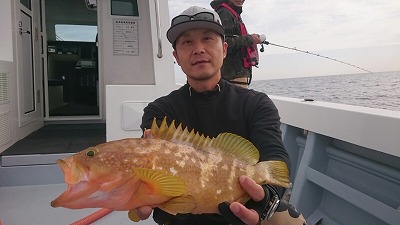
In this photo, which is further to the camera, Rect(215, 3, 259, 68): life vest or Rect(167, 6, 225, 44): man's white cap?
Rect(215, 3, 259, 68): life vest

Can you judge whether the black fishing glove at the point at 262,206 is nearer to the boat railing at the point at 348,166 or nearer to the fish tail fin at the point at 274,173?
the fish tail fin at the point at 274,173

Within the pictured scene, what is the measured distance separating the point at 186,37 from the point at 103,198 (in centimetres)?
98

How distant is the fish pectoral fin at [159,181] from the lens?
121 centimetres

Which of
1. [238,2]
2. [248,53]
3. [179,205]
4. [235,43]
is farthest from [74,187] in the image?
[238,2]

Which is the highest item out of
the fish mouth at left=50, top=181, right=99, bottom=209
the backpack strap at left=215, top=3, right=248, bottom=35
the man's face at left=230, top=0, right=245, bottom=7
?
the man's face at left=230, top=0, right=245, bottom=7

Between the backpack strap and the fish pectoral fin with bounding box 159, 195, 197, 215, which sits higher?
the backpack strap

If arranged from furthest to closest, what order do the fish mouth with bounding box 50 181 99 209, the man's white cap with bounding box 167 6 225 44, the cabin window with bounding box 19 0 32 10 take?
the cabin window with bounding box 19 0 32 10 → the man's white cap with bounding box 167 6 225 44 → the fish mouth with bounding box 50 181 99 209

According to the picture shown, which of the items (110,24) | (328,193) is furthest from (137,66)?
(328,193)

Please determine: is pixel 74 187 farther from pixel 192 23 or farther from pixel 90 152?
pixel 192 23

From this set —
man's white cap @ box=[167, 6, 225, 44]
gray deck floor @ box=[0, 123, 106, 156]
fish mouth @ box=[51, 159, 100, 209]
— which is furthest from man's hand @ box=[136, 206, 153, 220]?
gray deck floor @ box=[0, 123, 106, 156]

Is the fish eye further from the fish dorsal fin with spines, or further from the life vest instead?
the life vest

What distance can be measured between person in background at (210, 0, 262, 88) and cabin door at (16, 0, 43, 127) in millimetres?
3111

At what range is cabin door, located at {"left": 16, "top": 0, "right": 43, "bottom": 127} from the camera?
5180mm

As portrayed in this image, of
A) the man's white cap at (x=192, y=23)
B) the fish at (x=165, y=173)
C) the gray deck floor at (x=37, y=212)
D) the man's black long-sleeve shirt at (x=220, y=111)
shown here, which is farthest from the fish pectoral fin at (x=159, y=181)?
the gray deck floor at (x=37, y=212)
